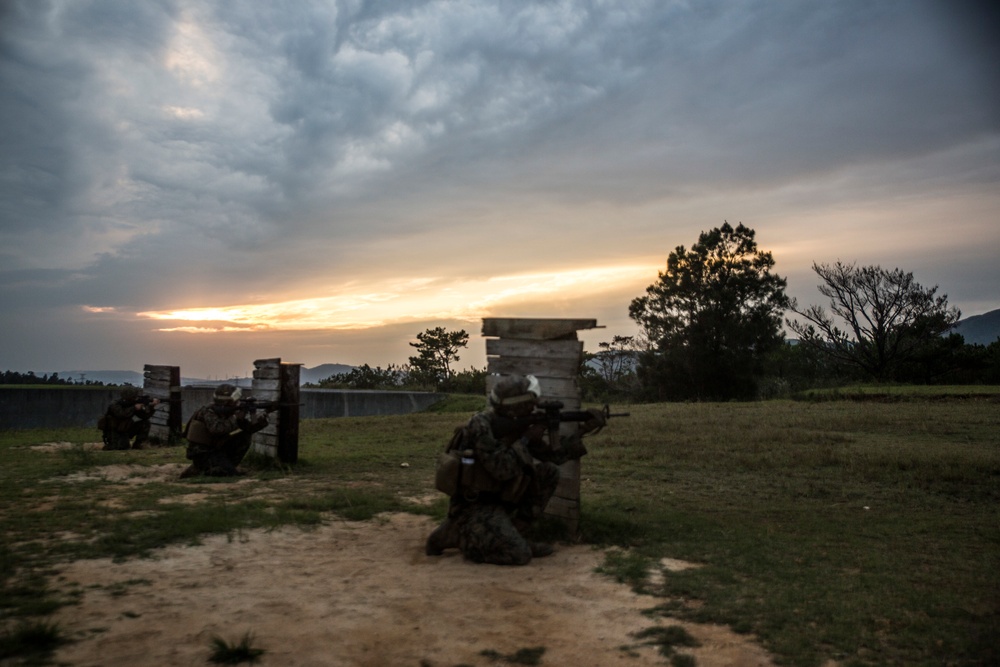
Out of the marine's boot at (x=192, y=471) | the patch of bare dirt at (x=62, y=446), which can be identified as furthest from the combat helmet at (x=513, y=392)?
the patch of bare dirt at (x=62, y=446)

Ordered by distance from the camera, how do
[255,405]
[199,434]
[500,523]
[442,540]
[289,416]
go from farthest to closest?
[289,416] → [255,405] → [199,434] → [442,540] → [500,523]

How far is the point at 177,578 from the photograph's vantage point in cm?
579

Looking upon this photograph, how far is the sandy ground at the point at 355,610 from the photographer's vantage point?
14.2 feet

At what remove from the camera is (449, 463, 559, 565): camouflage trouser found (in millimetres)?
6641

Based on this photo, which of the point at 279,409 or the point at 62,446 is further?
the point at 62,446

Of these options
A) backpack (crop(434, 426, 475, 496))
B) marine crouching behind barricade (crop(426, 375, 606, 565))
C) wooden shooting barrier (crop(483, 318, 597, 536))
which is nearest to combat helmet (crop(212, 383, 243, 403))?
wooden shooting barrier (crop(483, 318, 597, 536))

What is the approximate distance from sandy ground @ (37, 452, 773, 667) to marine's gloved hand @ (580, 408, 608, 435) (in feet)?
4.32

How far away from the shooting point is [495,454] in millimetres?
6914

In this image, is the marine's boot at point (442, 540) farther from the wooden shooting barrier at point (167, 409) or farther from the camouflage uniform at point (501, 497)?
the wooden shooting barrier at point (167, 409)

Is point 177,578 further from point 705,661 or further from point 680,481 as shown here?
point 680,481

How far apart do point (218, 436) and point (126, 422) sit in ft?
20.7

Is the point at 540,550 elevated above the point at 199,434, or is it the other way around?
the point at 199,434

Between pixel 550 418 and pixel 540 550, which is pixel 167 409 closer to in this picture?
pixel 550 418

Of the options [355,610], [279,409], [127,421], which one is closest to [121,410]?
[127,421]
